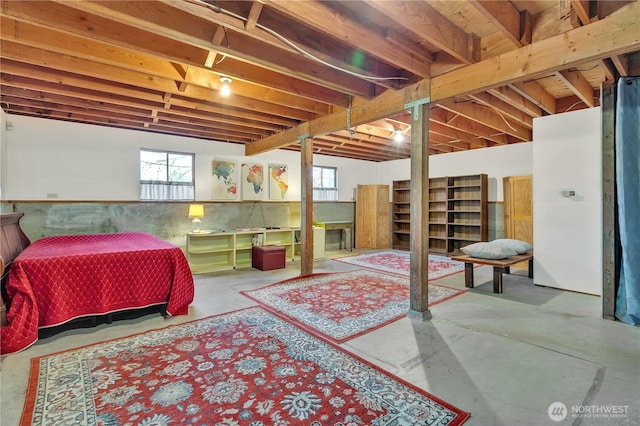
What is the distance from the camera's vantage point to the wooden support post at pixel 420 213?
10.6 ft

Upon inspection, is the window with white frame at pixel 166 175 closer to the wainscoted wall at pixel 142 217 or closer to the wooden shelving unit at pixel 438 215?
the wainscoted wall at pixel 142 217

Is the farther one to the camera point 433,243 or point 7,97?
point 433,243

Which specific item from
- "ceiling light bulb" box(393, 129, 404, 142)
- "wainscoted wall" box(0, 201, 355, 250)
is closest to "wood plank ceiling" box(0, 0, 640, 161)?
"ceiling light bulb" box(393, 129, 404, 142)

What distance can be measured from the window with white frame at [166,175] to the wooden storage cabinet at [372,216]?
15.4 feet

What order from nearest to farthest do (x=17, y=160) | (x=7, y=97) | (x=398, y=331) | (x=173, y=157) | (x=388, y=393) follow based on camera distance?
1. (x=388, y=393)
2. (x=398, y=331)
3. (x=7, y=97)
4. (x=17, y=160)
5. (x=173, y=157)

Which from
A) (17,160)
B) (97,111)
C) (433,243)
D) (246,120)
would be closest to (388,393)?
(246,120)

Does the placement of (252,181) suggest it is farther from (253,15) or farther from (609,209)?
(609,209)

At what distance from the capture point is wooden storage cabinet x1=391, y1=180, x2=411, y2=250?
878cm

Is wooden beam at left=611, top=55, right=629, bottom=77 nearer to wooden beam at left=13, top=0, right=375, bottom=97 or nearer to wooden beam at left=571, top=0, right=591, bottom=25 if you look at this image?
wooden beam at left=571, top=0, right=591, bottom=25

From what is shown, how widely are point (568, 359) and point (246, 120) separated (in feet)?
16.7

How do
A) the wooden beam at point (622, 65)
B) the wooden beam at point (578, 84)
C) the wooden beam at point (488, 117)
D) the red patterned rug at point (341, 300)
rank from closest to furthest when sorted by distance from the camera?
1. the wooden beam at point (622, 65)
2. the red patterned rug at point (341, 300)
3. the wooden beam at point (578, 84)
4. the wooden beam at point (488, 117)

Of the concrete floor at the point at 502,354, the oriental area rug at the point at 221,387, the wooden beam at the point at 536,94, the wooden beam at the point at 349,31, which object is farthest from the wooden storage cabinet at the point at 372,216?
the oriental area rug at the point at 221,387

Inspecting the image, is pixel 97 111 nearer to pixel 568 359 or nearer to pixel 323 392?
pixel 323 392

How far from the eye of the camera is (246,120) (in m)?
5.18
